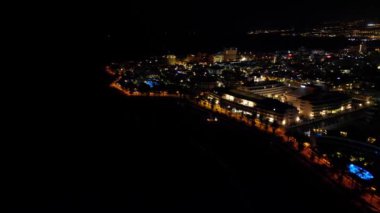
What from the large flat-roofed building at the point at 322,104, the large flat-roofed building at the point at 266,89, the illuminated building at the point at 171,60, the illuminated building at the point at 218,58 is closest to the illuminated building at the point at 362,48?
the illuminated building at the point at 218,58

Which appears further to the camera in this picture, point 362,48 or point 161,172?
point 362,48

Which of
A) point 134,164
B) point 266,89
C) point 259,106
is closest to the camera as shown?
point 134,164

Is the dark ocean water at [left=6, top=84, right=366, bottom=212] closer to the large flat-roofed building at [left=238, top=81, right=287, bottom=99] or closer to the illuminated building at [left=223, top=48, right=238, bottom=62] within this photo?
the large flat-roofed building at [left=238, top=81, right=287, bottom=99]

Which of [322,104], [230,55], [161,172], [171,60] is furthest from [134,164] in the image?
[230,55]

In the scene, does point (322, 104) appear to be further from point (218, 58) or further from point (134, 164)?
point (218, 58)

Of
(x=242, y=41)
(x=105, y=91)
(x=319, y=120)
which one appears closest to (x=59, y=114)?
(x=105, y=91)

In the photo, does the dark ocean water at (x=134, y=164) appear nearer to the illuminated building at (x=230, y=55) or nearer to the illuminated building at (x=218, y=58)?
the illuminated building at (x=218, y=58)

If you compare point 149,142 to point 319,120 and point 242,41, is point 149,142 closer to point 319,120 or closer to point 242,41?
point 319,120
